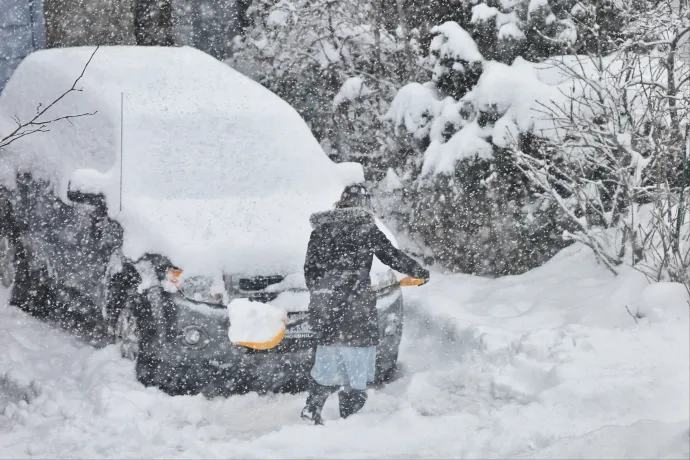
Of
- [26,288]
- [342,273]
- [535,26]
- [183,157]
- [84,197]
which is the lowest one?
[26,288]

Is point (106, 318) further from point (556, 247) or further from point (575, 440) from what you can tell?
point (556, 247)

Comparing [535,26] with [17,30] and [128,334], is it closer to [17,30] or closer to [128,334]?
[128,334]

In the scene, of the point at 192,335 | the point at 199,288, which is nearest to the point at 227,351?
A: the point at 192,335

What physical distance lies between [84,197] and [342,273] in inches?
80.2

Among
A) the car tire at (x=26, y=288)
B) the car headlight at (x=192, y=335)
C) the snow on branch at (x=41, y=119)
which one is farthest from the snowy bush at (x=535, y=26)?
the car tire at (x=26, y=288)

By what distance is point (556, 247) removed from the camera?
27.5 feet

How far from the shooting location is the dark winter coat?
5.07 m

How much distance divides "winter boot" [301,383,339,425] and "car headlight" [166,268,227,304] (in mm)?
781

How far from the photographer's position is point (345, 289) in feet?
16.7

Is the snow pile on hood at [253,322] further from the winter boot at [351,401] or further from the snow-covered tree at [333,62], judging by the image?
the snow-covered tree at [333,62]

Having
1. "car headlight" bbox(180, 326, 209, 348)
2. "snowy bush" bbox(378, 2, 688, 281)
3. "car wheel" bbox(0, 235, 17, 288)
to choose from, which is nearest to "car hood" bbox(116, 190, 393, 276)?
"car headlight" bbox(180, 326, 209, 348)

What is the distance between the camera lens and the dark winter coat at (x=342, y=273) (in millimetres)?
5074

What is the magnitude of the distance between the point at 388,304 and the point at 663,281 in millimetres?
1947

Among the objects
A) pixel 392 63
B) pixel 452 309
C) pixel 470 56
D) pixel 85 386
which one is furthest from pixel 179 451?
pixel 392 63
